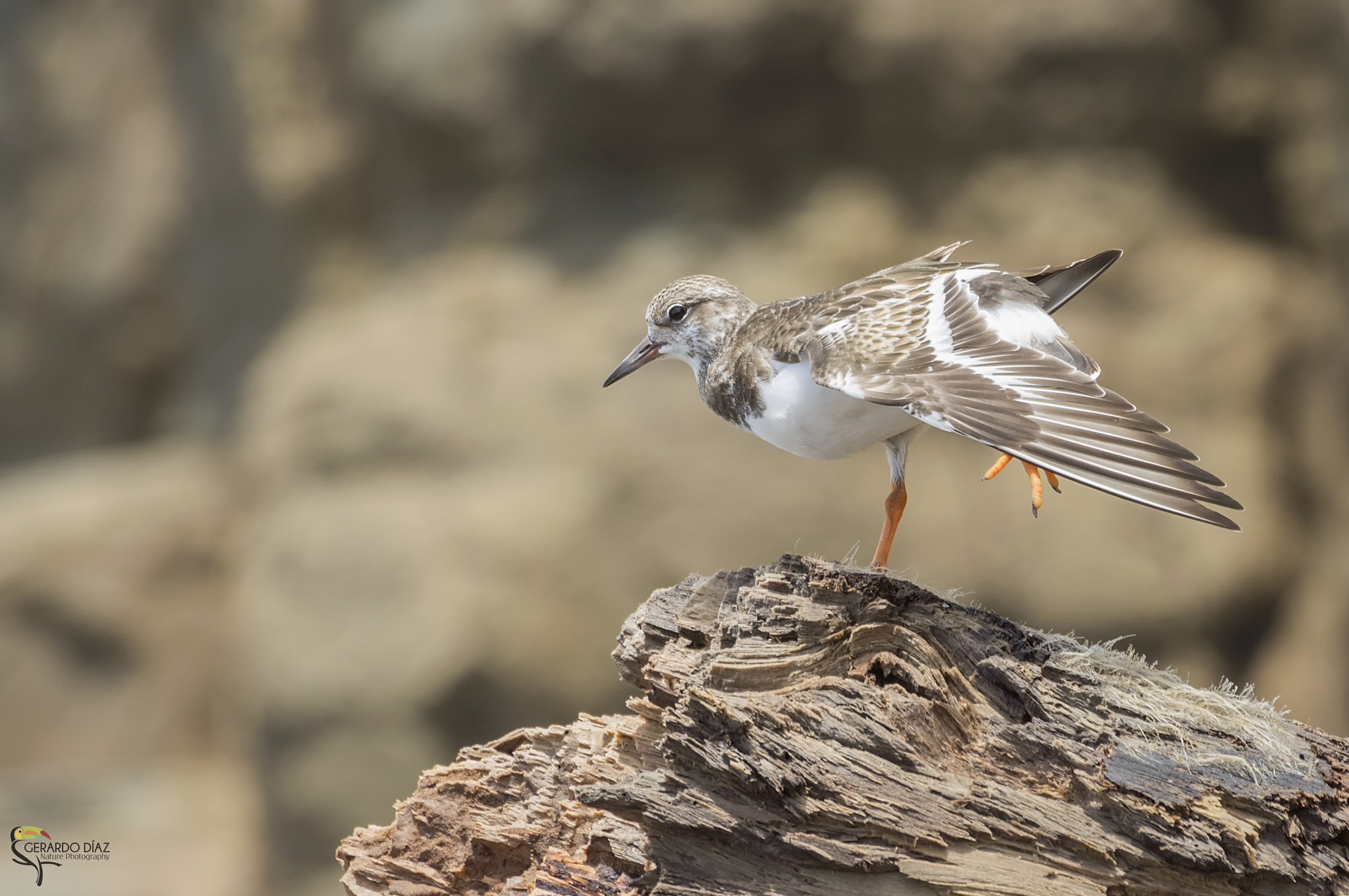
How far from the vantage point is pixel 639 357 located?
4.35 metres

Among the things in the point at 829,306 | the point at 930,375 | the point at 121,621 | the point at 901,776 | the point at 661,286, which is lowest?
the point at 901,776

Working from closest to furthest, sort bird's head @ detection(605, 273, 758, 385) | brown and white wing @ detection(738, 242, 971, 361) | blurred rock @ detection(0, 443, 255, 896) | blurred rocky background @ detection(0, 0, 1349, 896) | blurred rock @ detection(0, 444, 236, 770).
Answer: brown and white wing @ detection(738, 242, 971, 361) → bird's head @ detection(605, 273, 758, 385) → blurred rocky background @ detection(0, 0, 1349, 896) → blurred rock @ detection(0, 443, 255, 896) → blurred rock @ detection(0, 444, 236, 770)

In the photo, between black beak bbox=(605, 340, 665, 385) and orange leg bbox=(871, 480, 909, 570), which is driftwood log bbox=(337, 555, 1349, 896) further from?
black beak bbox=(605, 340, 665, 385)

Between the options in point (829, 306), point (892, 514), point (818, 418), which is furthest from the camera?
point (892, 514)

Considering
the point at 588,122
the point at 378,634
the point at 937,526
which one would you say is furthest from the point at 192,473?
the point at 937,526

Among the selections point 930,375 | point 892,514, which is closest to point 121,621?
point 892,514

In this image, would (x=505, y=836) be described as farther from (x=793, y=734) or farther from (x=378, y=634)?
(x=378, y=634)

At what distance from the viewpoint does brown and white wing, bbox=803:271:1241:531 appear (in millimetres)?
2354

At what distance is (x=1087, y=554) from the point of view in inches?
274

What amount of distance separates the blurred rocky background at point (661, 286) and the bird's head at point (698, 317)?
3.10 meters

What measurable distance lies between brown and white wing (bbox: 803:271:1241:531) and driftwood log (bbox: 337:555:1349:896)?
0.61 m

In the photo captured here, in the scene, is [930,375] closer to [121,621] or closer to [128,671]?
[121,621]

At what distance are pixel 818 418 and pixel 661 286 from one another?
4492mm

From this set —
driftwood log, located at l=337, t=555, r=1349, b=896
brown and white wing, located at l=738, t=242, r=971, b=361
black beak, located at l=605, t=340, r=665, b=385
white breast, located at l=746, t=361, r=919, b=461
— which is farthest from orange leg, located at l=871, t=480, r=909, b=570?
black beak, located at l=605, t=340, r=665, b=385
